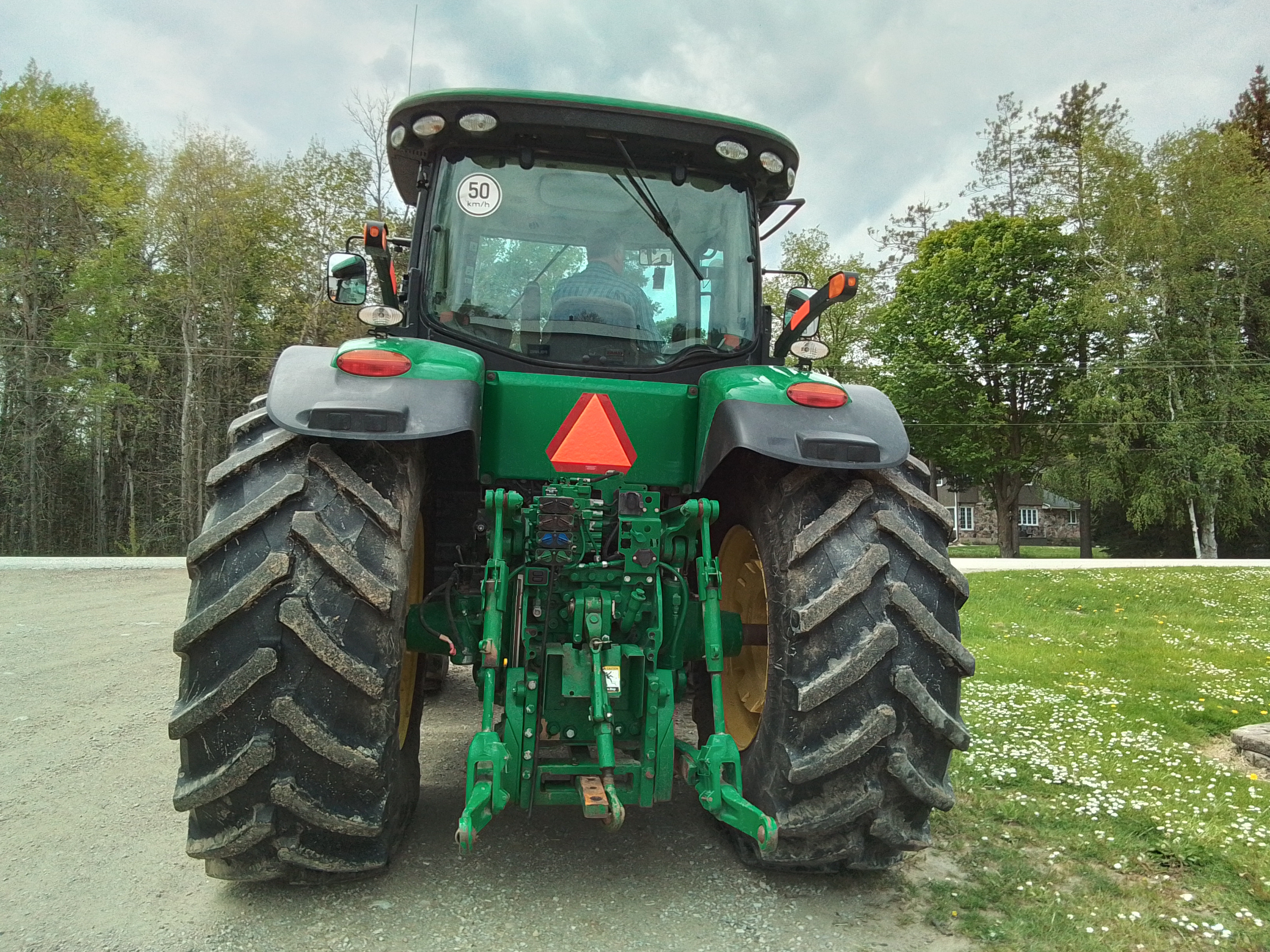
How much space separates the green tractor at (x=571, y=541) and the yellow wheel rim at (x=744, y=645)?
0.02 metres

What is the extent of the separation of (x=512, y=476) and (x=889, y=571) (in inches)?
50.1

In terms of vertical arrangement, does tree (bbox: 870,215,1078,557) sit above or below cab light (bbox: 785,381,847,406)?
above

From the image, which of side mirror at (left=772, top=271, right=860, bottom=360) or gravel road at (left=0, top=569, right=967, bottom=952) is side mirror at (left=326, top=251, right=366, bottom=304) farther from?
gravel road at (left=0, top=569, right=967, bottom=952)

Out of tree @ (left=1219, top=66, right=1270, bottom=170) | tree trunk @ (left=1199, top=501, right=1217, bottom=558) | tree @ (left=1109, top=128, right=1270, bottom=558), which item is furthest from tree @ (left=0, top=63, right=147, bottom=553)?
tree @ (left=1219, top=66, right=1270, bottom=170)

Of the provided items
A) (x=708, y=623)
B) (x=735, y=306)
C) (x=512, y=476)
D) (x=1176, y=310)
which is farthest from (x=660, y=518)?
(x=1176, y=310)

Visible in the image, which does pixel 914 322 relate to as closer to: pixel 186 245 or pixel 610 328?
pixel 186 245

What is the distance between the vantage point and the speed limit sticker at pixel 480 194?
328 centimetres

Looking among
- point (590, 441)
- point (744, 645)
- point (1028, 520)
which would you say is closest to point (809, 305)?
point (590, 441)

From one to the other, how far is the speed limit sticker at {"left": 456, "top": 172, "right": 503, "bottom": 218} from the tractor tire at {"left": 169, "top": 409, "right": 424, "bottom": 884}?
1232mm

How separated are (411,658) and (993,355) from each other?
28469mm

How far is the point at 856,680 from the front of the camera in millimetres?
2510

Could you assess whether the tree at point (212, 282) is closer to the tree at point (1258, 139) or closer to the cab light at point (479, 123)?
the cab light at point (479, 123)

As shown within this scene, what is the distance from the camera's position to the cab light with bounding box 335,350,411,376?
2.64m

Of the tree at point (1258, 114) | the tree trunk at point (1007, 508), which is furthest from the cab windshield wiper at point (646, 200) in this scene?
the tree at point (1258, 114)
